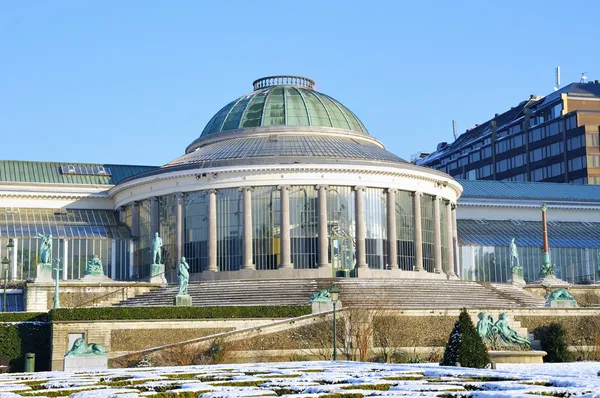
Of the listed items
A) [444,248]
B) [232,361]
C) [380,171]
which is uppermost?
[380,171]

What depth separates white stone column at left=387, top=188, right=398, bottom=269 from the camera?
72000 millimetres

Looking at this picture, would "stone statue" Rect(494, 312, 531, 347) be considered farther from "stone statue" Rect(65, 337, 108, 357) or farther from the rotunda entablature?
the rotunda entablature

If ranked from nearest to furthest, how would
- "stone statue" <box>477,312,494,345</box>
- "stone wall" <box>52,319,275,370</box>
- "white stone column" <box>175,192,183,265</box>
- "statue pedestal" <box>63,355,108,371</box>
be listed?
1. "statue pedestal" <box>63,355,108,371</box>
2. "stone statue" <box>477,312,494,345</box>
3. "stone wall" <box>52,319,275,370</box>
4. "white stone column" <box>175,192,183,265</box>

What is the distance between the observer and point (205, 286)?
6506cm

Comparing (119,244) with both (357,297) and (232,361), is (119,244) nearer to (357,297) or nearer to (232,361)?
(357,297)

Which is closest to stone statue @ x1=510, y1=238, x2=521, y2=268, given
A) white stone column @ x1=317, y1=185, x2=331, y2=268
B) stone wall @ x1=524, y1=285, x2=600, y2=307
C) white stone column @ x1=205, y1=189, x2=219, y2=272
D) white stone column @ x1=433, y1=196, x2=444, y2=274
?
stone wall @ x1=524, y1=285, x2=600, y2=307

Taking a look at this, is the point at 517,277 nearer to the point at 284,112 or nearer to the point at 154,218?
the point at 284,112

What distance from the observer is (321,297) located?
56.3 meters

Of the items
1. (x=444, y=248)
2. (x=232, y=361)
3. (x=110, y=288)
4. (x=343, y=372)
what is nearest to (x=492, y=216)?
(x=444, y=248)

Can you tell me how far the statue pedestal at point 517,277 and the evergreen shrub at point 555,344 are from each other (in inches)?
768

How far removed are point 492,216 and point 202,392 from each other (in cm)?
6752

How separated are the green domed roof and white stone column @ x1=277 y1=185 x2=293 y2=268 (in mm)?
8902

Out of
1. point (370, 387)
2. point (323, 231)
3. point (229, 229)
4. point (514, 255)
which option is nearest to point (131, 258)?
point (229, 229)

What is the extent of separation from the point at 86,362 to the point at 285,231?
81.3ft
